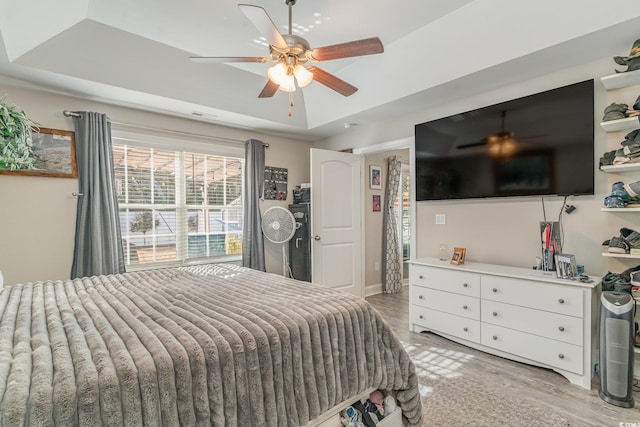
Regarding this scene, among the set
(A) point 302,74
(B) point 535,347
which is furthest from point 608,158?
(A) point 302,74

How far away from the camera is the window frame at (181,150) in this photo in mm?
3305

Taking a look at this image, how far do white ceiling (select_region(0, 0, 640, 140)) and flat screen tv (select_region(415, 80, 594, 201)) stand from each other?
258 millimetres

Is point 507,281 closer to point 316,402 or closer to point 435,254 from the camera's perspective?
point 435,254

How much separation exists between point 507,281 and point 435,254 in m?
0.95

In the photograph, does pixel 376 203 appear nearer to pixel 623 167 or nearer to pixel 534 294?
pixel 534 294

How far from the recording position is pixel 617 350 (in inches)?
73.6

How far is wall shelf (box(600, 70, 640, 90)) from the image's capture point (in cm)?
201

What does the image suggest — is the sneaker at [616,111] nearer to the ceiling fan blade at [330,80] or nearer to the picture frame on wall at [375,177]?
the ceiling fan blade at [330,80]

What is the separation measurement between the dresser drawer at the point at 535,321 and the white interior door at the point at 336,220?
6.03 ft

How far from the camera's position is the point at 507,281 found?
242 cm

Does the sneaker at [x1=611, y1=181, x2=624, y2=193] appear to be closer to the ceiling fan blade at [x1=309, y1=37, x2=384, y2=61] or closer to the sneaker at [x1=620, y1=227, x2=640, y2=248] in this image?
the sneaker at [x1=620, y1=227, x2=640, y2=248]

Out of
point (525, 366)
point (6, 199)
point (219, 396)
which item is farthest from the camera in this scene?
point (6, 199)

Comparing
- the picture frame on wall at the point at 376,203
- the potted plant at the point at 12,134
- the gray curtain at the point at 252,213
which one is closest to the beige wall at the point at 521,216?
the picture frame on wall at the point at 376,203

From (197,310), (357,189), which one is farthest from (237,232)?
(197,310)
